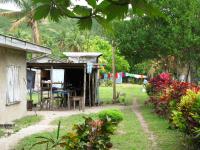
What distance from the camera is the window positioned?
51.8 ft

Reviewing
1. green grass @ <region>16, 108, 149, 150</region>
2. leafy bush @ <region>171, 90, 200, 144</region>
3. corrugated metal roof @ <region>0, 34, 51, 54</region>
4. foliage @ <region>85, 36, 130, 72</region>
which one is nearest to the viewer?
leafy bush @ <region>171, 90, 200, 144</region>

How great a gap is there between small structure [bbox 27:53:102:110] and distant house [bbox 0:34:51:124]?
10.2ft

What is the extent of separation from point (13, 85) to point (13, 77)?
0.29 meters

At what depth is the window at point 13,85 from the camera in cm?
1578

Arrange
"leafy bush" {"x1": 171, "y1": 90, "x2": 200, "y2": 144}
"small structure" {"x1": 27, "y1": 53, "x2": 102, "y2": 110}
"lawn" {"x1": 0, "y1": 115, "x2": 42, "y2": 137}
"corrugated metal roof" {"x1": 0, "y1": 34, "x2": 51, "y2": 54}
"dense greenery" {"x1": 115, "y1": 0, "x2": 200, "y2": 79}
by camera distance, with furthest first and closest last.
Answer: "small structure" {"x1": 27, "y1": 53, "x2": 102, "y2": 110} → "dense greenery" {"x1": 115, "y1": 0, "x2": 200, "y2": 79} → "corrugated metal roof" {"x1": 0, "y1": 34, "x2": 51, "y2": 54} → "lawn" {"x1": 0, "y1": 115, "x2": 42, "y2": 137} → "leafy bush" {"x1": 171, "y1": 90, "x2": 200, "y2": 144}

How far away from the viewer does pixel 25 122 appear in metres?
15.5

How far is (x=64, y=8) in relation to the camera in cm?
195

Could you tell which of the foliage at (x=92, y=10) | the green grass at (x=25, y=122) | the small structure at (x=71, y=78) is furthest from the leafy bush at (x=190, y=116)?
the small structure at (x=71, y=78)

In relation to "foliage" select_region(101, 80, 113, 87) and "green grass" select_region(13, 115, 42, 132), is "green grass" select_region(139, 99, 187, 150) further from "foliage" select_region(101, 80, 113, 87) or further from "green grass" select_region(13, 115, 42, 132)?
"foliage" select_region(101, 80, 113, 87)

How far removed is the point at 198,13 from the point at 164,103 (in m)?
6.82

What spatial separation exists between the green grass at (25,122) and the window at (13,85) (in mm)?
745

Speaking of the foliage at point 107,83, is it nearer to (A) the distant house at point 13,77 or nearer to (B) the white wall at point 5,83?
(A) the distant house at point 13,77

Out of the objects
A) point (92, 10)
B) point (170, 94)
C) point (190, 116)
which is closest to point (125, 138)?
point (190, 116)

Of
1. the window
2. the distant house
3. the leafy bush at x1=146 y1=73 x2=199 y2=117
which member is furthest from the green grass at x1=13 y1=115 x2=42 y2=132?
the leafy bush at x1=146 y1=73 x2=199 y2=117
